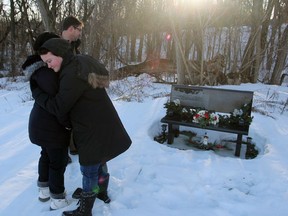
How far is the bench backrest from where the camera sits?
4.93m

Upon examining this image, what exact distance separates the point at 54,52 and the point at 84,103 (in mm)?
488

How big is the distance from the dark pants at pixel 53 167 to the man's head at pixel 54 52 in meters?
0.81

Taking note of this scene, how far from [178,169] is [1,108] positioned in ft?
17.7

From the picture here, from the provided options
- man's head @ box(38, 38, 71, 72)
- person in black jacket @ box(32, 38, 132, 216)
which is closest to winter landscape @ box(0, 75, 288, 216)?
person in black jacket @ box(32, 38, 132, 216)

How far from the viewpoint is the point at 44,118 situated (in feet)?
8.42

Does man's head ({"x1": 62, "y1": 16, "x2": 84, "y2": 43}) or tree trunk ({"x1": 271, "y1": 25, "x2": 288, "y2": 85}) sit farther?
tree trunk ({"x1": 271, "y1": 25, "x2": 288, "y2": 85})

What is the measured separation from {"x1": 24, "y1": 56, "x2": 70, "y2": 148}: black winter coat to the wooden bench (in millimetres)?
2566

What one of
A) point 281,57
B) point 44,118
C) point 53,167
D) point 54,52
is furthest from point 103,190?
point 281,57

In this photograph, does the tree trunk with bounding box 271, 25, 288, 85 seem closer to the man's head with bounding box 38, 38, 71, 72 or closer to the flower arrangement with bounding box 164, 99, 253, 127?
the flower arrangement with bounding box 164, 99, 253, 127

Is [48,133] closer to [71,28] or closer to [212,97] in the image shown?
[71,28]

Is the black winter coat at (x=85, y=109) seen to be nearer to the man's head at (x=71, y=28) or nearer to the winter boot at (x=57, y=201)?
the winter boot at (x=57, y=201)

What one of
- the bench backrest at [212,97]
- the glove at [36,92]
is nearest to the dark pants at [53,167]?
the glove at [36,92]

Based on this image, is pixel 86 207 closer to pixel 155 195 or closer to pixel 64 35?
pixel 155 195

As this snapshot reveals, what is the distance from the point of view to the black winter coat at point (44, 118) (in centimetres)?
242
